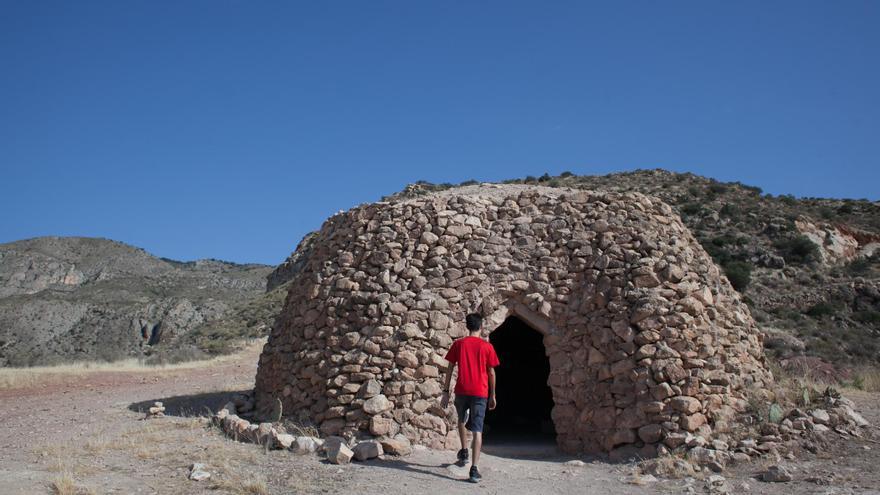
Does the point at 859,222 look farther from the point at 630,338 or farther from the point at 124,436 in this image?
the point at 124,436

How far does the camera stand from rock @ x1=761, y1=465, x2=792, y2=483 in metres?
6.47

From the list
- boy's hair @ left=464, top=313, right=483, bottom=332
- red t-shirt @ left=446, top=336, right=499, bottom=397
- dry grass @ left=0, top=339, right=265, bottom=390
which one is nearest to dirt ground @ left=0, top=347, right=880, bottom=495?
red t-shirt @ left=446, top=336, right=499, bottom=397

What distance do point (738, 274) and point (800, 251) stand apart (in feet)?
14.5

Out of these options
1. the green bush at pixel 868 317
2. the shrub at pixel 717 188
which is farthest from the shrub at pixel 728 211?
the green bush at pixel 868 317

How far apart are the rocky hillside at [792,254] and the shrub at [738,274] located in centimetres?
4

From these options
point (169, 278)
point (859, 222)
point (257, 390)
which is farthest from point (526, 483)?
point (169, 278)

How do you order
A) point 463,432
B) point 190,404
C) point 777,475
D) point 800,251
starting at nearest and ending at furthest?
point 777,475 → point 463,432 → point 190,404 → point 800,251

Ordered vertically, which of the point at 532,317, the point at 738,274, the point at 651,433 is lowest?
the point at 651,433

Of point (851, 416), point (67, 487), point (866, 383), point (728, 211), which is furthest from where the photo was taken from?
point (728, 211)

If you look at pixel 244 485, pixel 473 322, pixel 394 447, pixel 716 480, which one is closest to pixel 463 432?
pixel 394 447

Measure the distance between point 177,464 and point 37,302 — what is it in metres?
36.0

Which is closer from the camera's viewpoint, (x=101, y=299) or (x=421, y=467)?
(x=421, y=467)

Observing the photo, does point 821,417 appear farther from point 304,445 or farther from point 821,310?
point 821,310

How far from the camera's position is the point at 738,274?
2250 cm
